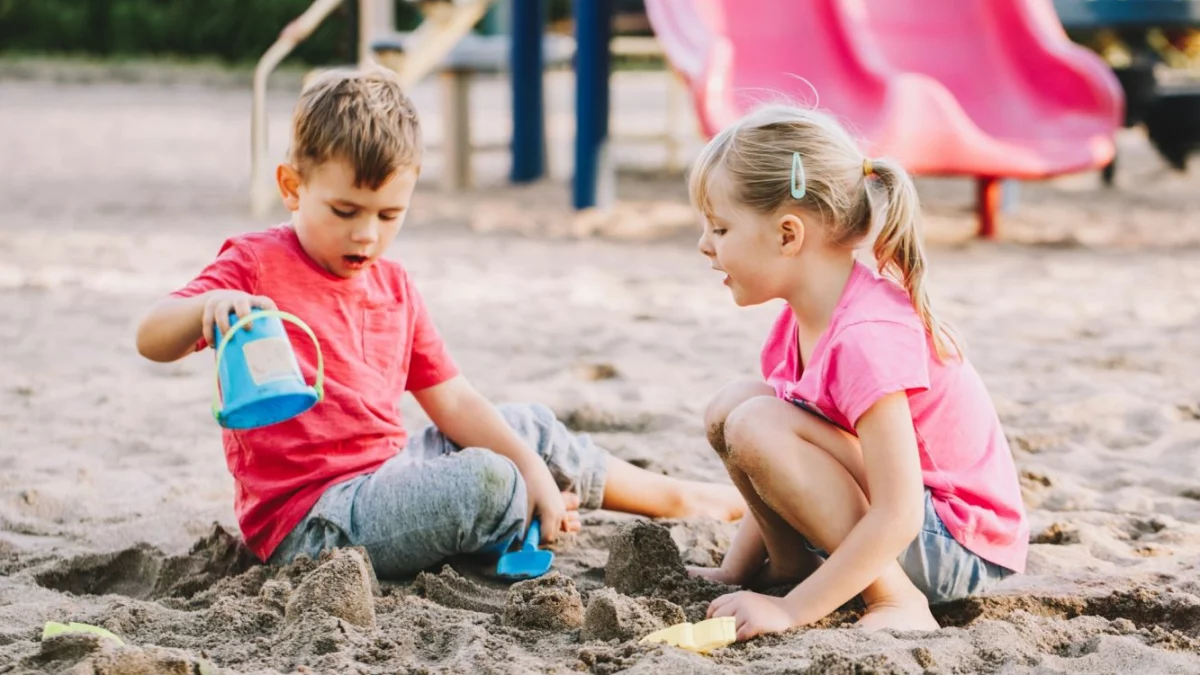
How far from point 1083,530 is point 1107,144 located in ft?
14.3

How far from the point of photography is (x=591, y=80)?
6770 mm

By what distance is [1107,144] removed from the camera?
6.46 meters

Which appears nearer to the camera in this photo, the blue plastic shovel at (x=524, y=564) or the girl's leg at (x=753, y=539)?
the girl's leg at (x=753, y=539)

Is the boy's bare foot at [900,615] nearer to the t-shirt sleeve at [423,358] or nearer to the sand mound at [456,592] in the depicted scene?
the sand mound at [456,592]

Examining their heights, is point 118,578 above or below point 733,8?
below

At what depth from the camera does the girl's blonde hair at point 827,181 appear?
1.99 meters

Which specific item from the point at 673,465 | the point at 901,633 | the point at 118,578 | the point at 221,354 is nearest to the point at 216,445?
the point at 118,578

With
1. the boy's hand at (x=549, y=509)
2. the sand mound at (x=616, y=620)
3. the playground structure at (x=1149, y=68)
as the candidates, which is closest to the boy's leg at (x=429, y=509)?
the boy's hand at (x=549, y=509)

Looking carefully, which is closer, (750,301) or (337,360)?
(750,301)

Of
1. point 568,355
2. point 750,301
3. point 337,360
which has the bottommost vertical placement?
point 568,355

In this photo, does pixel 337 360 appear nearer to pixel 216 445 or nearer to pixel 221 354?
pixel 221 354

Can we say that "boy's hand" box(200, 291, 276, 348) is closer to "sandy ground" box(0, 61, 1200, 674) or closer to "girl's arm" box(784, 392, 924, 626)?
"sandy ground" box(0, 61, 1200, 674)

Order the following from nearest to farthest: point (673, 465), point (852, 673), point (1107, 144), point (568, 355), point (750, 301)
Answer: point (852, 673) < point (750, 301) < point (673, 465) < point (568, 355) < point (1107, 144)

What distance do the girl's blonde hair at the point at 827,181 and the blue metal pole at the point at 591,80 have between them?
15.8 ft
